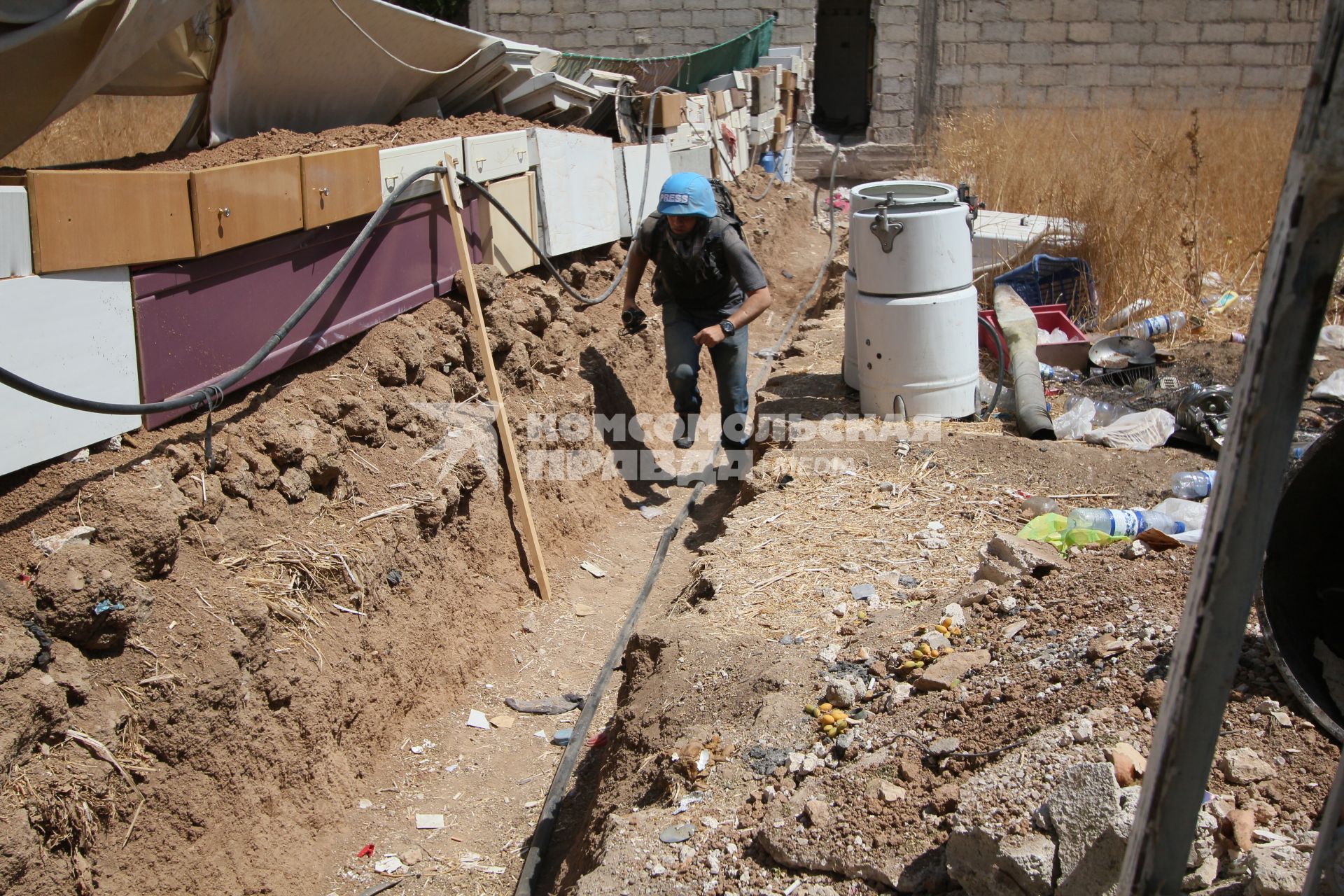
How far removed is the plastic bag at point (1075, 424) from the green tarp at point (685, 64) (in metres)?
5.01

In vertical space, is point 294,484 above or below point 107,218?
below

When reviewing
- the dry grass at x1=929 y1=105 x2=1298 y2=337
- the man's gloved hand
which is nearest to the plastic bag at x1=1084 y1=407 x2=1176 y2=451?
the dry grass at x1=929 y1=105 x2=1298 y2=337

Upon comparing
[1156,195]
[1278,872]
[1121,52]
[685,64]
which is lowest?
[1278,872]

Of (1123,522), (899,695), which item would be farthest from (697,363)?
(899,695)

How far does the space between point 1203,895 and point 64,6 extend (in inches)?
168

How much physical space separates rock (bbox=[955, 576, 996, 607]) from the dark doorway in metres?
18.7

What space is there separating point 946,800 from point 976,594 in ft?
4.11

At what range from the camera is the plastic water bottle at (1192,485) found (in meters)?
4.97

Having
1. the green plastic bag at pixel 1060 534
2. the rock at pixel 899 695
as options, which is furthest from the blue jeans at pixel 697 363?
the rock at pixel 899 695

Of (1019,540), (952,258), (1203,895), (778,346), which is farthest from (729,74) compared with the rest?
(1203,895)

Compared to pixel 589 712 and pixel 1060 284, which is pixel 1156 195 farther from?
pixel 589 712

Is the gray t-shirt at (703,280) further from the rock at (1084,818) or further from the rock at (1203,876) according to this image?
the rock at (1203,876)

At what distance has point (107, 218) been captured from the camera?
3602 millimetres

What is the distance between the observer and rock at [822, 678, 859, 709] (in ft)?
11.1
